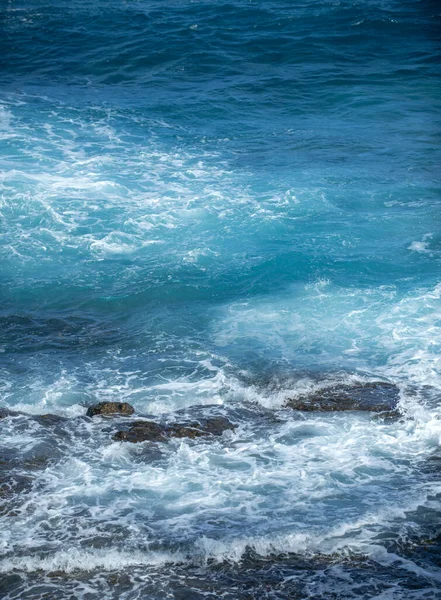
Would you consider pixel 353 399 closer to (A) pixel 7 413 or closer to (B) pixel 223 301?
(B) pixel 223 301

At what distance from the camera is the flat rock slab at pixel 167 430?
12.2 m

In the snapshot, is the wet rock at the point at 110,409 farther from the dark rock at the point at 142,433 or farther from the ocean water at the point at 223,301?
the dark rock at the point at 142,433

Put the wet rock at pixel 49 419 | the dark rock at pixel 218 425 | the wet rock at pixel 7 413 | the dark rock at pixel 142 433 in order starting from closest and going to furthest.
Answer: the dark rock at pixel 142 433 → the dark rock at pixel 218 425 → the wet rock at pixel 49 419 → the wet rock at pixel 7 413

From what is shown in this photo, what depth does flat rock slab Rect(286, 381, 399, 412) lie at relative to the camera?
13.0 m

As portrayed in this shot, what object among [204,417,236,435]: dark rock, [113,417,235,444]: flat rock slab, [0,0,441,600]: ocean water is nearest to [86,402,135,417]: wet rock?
[0,0,441,600]: ocean water

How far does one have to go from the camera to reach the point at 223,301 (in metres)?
17.1

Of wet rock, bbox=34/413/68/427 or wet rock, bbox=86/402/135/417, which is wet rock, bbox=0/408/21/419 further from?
wet rock, bbox=86/402/135/417

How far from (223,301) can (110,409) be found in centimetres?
506

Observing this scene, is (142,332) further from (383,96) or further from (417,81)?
(417,81)

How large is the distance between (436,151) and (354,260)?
7318mm

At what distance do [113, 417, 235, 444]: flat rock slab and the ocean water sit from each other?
20 centimetres

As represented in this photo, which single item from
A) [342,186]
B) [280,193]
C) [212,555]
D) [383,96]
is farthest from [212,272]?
[383,96]

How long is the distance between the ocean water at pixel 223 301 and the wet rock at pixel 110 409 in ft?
0.61

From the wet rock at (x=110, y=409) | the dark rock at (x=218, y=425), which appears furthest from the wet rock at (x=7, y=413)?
the dark rock at (x=218, y=425)
